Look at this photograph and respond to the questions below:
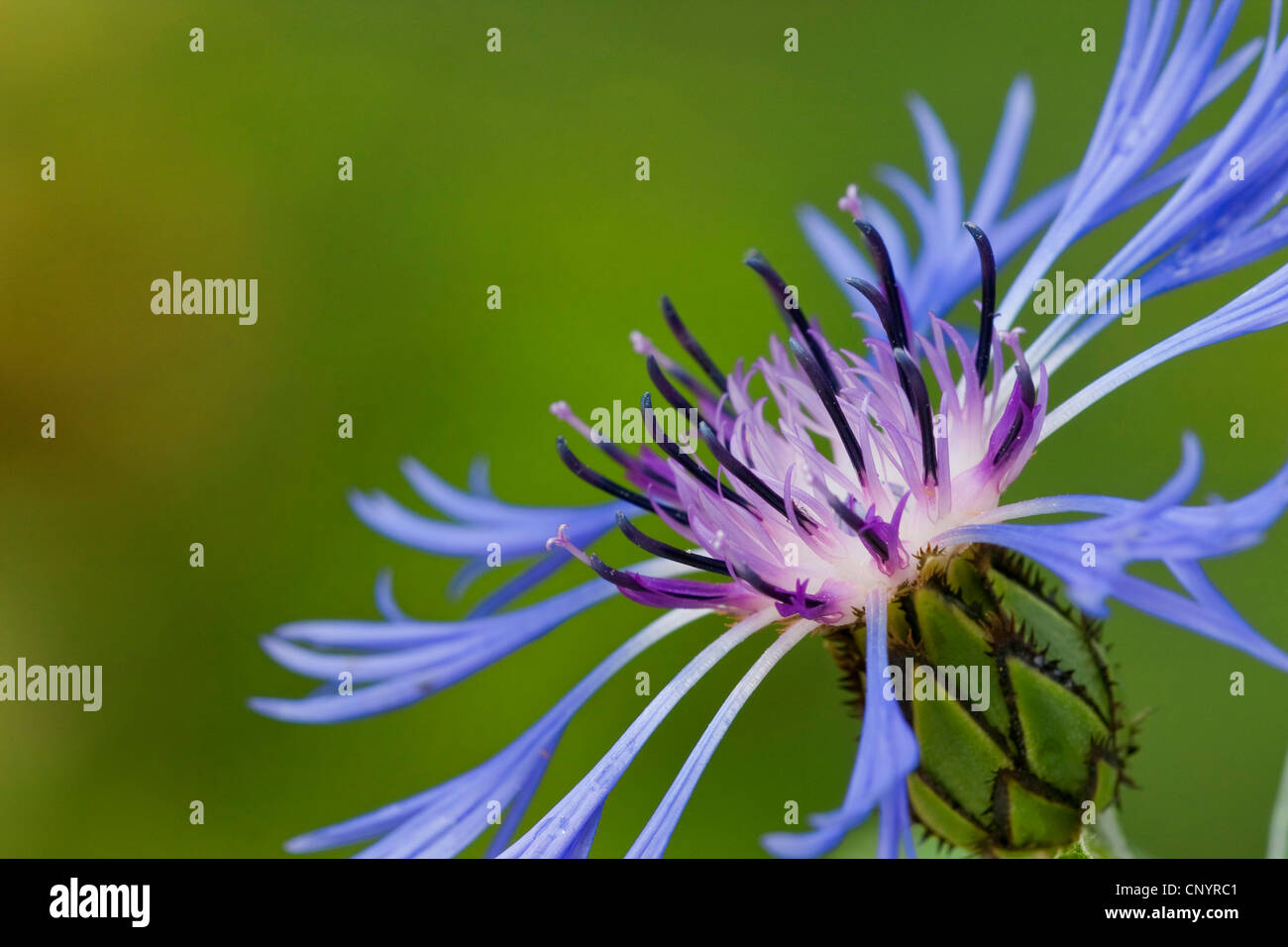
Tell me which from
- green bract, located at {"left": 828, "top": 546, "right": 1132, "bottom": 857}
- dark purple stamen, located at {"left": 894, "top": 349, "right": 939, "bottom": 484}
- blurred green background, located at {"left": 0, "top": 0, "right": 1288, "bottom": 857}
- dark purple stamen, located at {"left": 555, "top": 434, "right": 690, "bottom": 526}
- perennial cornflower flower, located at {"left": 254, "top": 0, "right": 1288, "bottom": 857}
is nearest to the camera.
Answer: perennial cornflower flower, located at {"left": 254, "top": 0, "right": 1288, "bottom": 857}

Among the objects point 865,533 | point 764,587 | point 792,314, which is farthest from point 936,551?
point 792,314

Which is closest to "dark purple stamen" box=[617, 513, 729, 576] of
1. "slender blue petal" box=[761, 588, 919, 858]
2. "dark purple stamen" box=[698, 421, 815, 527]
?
"dark purple stamen" box=[698, 421, 815, 527]

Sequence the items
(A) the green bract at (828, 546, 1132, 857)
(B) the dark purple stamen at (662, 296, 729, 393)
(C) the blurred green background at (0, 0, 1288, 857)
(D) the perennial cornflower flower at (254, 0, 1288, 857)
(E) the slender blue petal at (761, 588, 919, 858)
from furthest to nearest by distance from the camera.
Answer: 1. (C) the blurred green background at (0, 0, 1288, 857)
2. (B) the dark purple stamen at (662, 296, 729, 393)
3. (A) the green bract at (828, 546, 1132, 857)
4. (D) the perennial cornflower flower at (254, 0, 1288, 857)
5. (E) the slender blue petal at (761, 588, 919, 858)

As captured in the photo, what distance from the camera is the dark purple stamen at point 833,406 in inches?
65.3

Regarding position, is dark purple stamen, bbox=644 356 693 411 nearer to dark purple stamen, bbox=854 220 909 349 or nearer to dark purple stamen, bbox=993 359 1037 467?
dark purple stamen, bbox=854 220 909 349

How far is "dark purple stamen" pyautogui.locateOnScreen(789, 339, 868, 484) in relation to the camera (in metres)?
1.66

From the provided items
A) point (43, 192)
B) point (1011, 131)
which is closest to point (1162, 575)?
point (1011, 131)

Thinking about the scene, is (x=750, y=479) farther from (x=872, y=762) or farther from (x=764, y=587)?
(x=872, y=762)

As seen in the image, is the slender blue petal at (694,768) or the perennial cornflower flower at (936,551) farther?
the slender blue petal at (694,768)

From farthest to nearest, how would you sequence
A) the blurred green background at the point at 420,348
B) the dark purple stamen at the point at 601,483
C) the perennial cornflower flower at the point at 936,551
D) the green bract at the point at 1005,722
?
the blurred green background at the point at 420,348
the dark purple stamen at the point at 601,483
the green bract at the point at 1005,722
the perennial cornflower flower at the point at 936,551

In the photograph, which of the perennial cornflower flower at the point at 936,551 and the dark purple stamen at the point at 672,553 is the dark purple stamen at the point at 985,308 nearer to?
the perennial cornflower flower at the point at 936,551

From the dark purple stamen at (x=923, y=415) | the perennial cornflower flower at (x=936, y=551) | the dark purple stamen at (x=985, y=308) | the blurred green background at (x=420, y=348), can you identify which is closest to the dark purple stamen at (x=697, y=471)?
the perennial cornflower flower at (x=936, y=551)

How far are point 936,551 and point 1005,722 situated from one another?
23 cm
